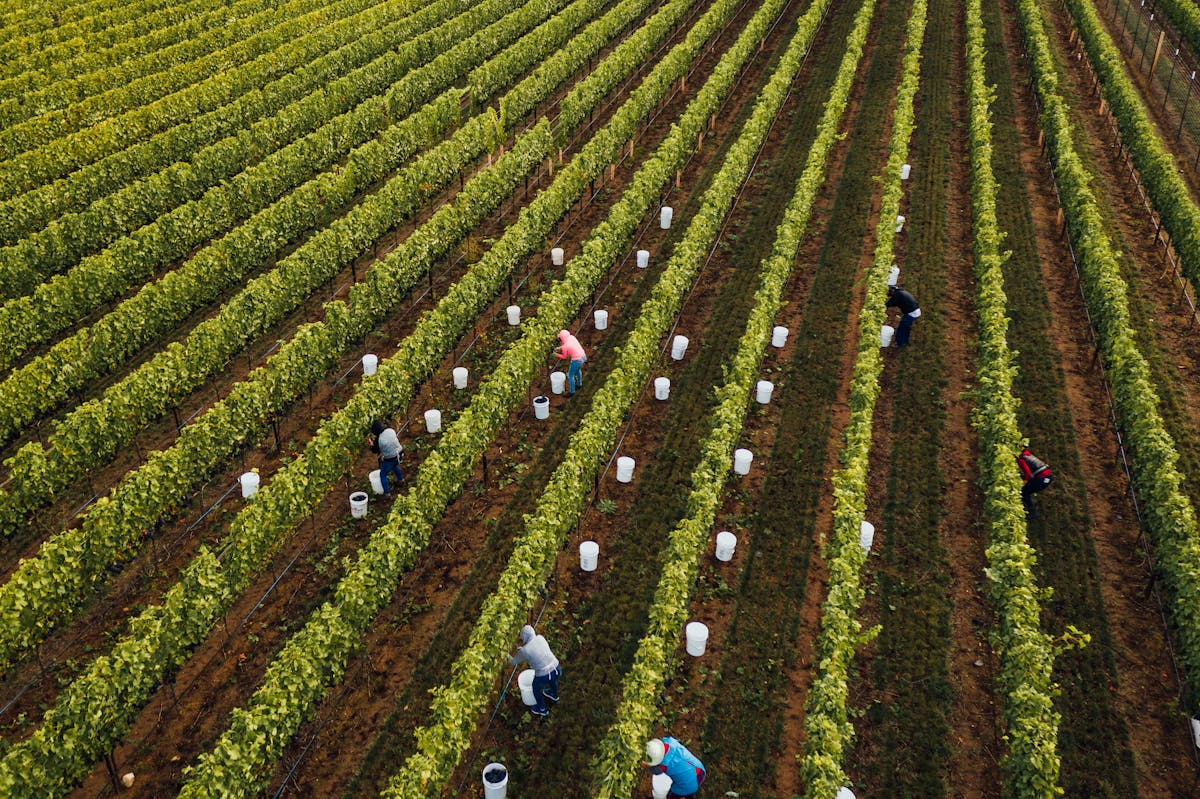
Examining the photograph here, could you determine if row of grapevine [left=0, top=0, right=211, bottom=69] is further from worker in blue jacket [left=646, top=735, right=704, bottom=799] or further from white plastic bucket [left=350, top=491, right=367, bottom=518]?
worker in blue jacket [left=646, top=735, right=704, bottom=799]

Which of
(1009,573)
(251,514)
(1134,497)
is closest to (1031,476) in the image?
(1134,497)

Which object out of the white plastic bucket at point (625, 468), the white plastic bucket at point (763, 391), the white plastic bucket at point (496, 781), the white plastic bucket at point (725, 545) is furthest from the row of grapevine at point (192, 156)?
the white plastic bucket at point (725, 545)

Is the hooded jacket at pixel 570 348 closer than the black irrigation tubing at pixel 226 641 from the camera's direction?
No

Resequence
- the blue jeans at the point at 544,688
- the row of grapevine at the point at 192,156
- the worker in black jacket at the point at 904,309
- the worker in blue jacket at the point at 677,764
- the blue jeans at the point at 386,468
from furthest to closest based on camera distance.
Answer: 1. the row of grapevine at the point at 192,156
2. the worker in black jacket at the point at 904,309
3. the blue jeans at the point at 386,468
4. the blue jeans at the point at 544,688
5. the worker in blue jacket at the point at 677,764

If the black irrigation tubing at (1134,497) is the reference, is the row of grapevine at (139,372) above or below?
above

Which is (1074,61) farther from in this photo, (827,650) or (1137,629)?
(827,650)

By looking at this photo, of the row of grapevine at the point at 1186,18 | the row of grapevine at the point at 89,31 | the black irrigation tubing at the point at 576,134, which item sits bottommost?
the black irrigation tubing at the point at 576,134

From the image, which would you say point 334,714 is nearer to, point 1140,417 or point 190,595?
point 190,595

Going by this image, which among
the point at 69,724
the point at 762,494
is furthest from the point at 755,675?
the point at 69,724

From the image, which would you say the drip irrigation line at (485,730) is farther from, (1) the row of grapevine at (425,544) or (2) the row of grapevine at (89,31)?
(2) the row of grapevine at (89,31)
